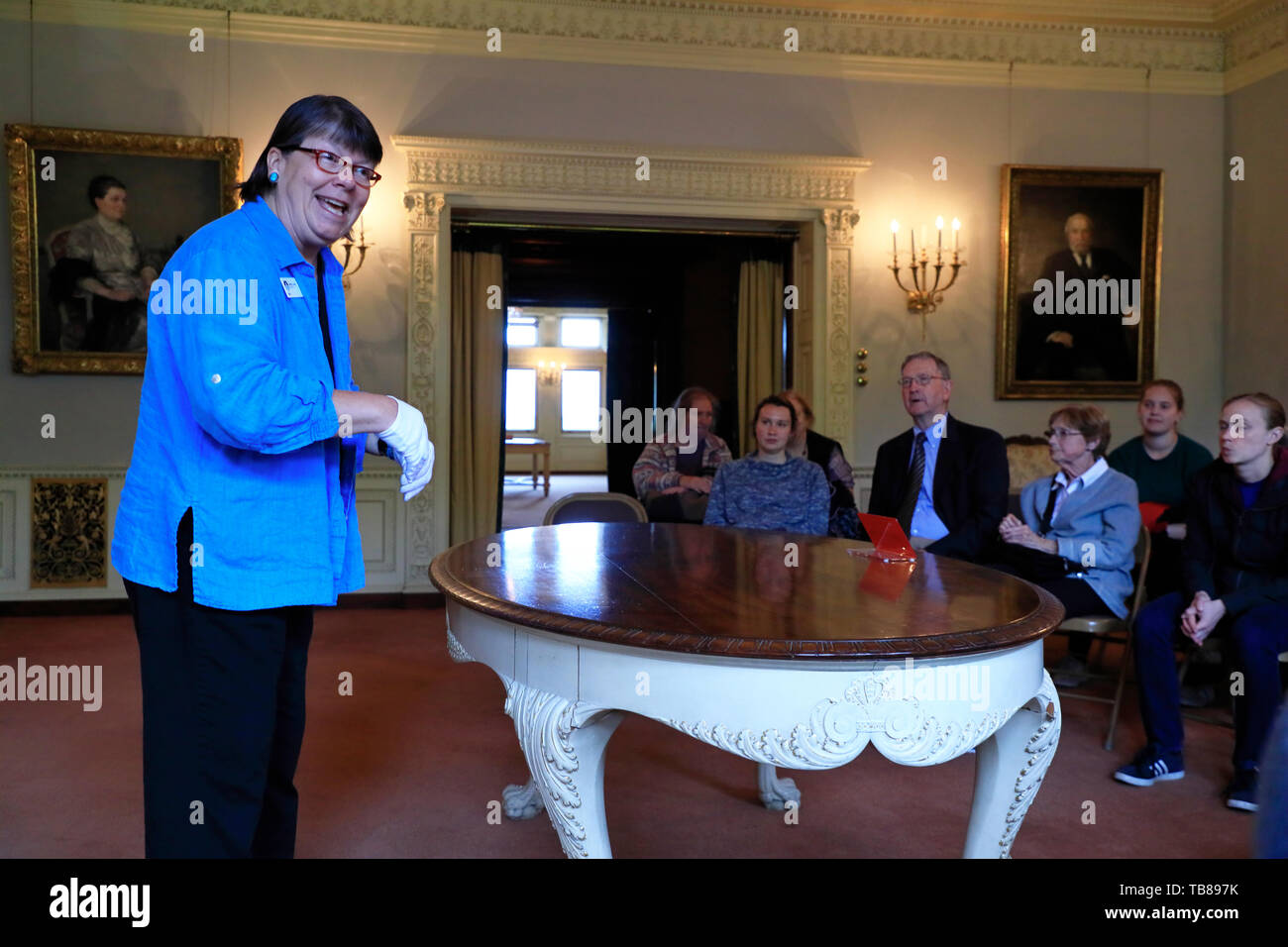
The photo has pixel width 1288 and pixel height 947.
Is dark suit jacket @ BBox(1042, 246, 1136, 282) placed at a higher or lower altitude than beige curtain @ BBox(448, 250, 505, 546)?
higher

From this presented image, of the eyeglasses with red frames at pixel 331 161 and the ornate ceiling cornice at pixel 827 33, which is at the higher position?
the ornate ceiling cornice at pixel 827 33

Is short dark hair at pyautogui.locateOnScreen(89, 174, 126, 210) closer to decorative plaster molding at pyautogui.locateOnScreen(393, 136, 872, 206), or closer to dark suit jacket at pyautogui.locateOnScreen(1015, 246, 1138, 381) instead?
decorative plaster molding at pyautogui.locateOnScreen(393, 136, 872, 206)

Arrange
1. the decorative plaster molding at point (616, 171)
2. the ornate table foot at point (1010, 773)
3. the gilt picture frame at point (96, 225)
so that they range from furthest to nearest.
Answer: the decorative plaster molding at point (616, 171)
the gilt picture frame at point (96, 225)
the ornate table foot at point (1010, 773)

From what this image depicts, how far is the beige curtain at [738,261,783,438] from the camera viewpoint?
7.83 metres

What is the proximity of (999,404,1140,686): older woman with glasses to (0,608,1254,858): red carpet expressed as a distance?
2.00 feet

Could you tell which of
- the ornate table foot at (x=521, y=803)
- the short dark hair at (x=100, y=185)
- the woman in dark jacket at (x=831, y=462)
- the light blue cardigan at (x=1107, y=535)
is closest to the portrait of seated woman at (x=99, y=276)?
the short dark hair at (x=100, y=185)

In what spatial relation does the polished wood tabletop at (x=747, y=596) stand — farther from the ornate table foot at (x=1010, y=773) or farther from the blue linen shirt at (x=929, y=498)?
the blue linen shirt at (x=929, y=498)

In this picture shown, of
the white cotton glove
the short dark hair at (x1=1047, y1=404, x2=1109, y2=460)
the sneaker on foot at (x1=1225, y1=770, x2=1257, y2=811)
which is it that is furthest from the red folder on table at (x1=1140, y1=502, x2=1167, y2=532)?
the white cotton glove

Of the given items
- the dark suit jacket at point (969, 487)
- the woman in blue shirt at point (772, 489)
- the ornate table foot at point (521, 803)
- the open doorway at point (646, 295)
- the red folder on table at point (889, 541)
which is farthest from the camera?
the open doorway at point (646, 295)

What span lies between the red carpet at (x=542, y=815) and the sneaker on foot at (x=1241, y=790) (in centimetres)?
5

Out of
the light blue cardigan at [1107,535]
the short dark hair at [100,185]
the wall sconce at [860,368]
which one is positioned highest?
the short dark hair at [100,185]

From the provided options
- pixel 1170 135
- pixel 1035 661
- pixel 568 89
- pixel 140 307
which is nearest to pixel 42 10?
pixel 140 307

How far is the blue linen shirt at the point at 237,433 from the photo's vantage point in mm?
1569
